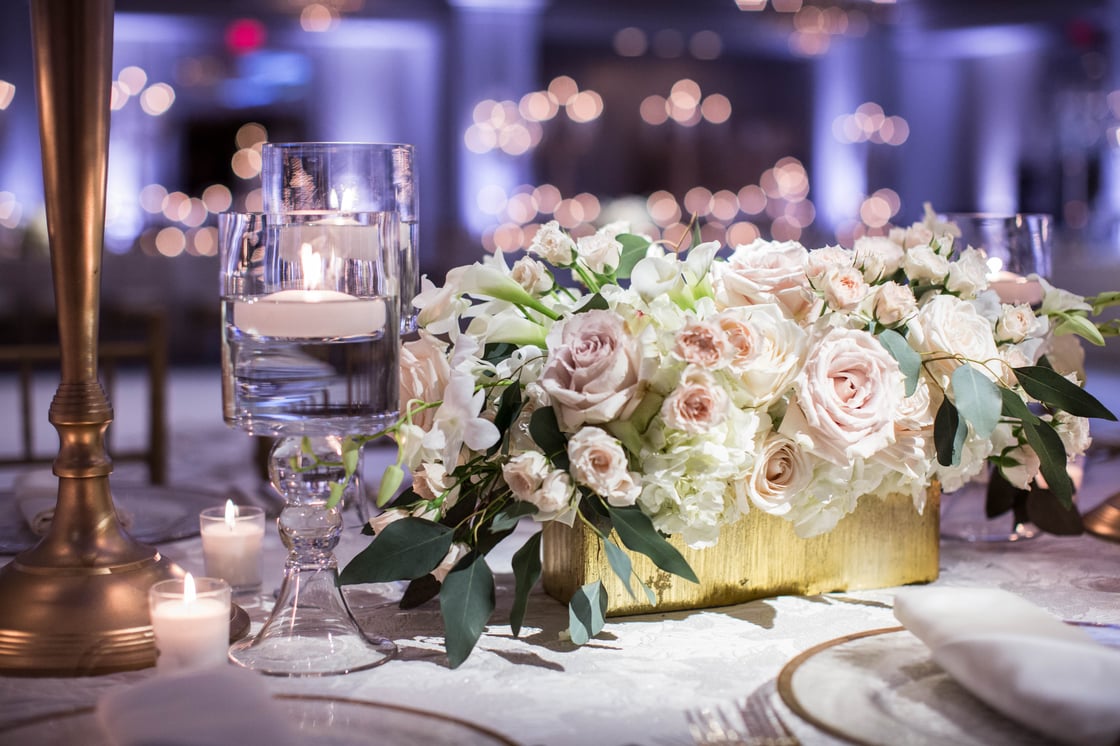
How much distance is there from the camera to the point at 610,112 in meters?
10.6

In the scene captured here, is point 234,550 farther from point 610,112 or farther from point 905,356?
point 610,112

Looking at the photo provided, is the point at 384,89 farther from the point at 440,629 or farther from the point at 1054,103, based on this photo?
the point at 440,629

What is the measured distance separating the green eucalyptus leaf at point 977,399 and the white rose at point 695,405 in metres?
0.20

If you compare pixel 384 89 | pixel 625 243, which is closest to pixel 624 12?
pixel 384 89

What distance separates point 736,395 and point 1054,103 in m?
10.1

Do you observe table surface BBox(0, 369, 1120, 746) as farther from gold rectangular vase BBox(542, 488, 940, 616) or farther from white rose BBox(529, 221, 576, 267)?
white rose BBox(529, 221, 576, 267)

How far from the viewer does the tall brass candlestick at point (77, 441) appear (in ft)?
2.66

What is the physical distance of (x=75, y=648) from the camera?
31.6 inches

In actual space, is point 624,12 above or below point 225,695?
above

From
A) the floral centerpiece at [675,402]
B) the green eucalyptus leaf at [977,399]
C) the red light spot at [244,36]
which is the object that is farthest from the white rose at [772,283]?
the red light spot at [244,36]

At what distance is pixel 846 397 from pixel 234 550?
0.54 metres

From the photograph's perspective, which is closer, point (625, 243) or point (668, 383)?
point (668, 383)

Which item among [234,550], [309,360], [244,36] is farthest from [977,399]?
[244,36]

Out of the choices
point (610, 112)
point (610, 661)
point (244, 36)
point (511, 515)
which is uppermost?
point (244, 36)
